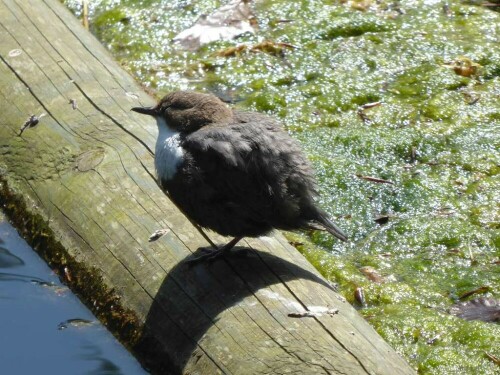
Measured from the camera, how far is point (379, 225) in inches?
191

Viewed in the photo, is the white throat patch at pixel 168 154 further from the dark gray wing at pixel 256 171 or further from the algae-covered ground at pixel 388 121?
the algae-covered ground at pixel 388 121

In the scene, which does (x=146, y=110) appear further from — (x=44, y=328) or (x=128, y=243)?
(x=44, y=328)

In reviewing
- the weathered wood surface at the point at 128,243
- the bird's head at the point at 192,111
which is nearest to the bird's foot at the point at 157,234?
the weathered wood surface at the point at 128,243

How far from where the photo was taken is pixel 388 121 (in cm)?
566

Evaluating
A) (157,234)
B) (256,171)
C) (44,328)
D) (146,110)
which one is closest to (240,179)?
(256,171)

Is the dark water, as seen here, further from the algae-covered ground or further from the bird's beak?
the algae-covered ground

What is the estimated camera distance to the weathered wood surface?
318 centimetres

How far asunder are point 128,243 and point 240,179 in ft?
1.86

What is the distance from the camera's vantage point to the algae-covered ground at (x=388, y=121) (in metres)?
4.34

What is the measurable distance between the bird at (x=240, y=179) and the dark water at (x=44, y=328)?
2.36 feet

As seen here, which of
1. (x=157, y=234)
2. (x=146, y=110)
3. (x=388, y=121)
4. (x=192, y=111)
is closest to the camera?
(x=157, y=234)

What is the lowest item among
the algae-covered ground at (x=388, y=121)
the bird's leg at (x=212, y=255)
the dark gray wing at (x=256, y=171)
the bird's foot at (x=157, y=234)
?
the algae-covered ground at (x=388, y=121)

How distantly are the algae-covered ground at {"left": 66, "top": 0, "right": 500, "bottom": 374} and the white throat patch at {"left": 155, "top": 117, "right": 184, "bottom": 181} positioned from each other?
1.08m

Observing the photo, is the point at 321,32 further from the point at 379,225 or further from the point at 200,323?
the point at 200,323
